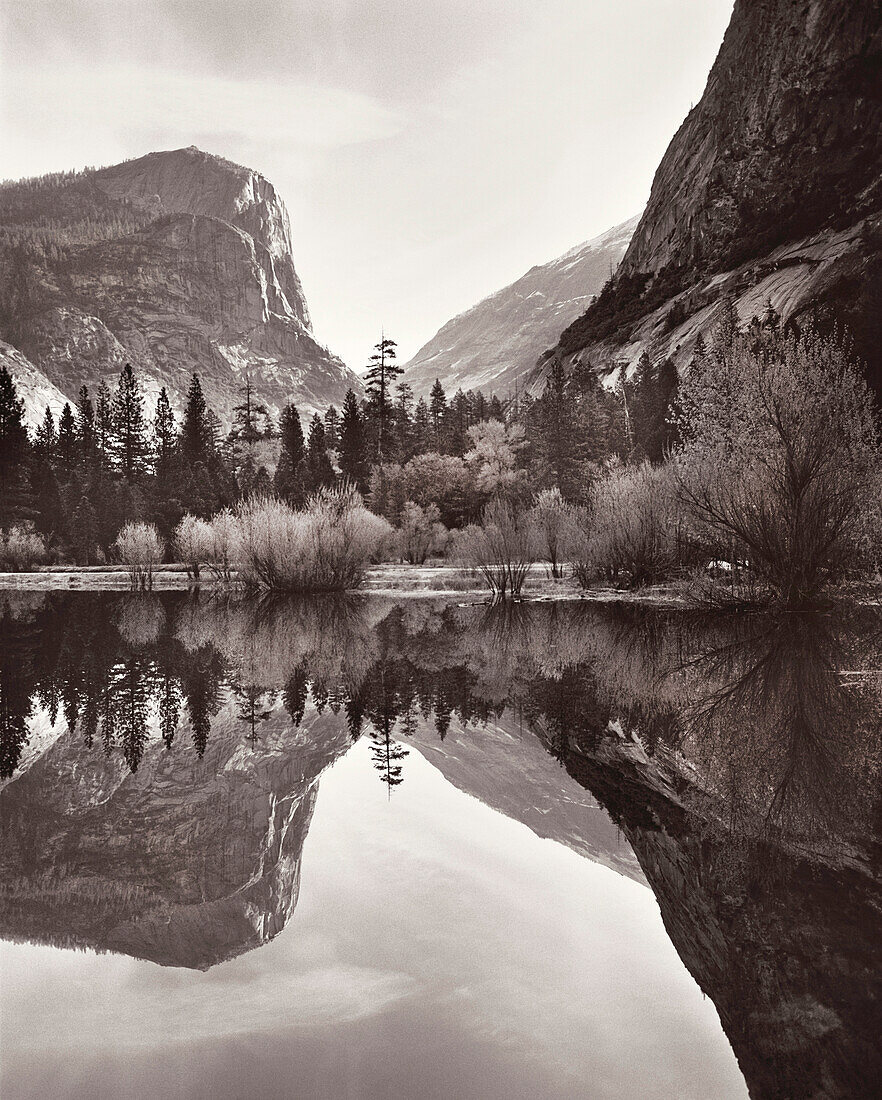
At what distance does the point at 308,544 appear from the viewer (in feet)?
85.0

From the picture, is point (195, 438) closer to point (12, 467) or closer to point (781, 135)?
point (12, 467)

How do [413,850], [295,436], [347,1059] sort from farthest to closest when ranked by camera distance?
[295,436], [413,850], [347,1059]

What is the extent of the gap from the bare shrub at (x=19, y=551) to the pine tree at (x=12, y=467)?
10.3m

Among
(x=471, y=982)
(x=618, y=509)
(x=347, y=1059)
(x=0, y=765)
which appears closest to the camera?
(x=347, y=1059)

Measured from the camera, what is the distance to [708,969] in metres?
3.10

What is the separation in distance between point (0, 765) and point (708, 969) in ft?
18.6

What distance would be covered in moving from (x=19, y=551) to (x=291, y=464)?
83.6 feet

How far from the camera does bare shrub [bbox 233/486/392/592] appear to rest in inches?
1002

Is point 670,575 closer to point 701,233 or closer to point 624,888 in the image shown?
point 624,888

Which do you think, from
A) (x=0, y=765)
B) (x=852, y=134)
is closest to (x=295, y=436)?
(x=852, y=134)

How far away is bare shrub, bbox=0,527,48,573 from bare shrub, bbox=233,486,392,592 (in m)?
29.3

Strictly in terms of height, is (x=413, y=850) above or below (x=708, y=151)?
below

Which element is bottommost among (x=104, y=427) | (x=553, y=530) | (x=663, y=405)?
(x=553, y=530)

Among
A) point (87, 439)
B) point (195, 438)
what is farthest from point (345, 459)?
point (87, 439)
